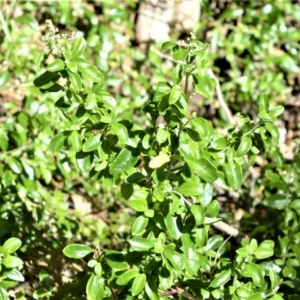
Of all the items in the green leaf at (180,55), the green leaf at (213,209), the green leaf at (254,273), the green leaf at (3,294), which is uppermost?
the green leaf at (180,55)

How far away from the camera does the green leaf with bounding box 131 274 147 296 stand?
1.76 meters

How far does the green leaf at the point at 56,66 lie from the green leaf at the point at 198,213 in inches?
21.6

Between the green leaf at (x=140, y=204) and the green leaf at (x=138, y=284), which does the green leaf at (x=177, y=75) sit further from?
the green leaf at (x=138, y=284)

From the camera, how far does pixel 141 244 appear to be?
179 cm

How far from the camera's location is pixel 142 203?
70.6 inches

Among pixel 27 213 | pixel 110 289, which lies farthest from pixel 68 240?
pixel 110 289

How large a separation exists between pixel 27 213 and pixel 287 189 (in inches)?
42.5

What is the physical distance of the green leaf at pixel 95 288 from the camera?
183cm

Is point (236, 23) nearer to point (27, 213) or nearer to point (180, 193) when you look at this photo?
point (27, 213)

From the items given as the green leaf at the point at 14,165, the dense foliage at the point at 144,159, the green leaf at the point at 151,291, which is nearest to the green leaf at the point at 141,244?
the dense foliage at the point at 144,159

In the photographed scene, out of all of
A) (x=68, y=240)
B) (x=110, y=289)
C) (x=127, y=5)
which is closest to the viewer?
(x=110, y=289)

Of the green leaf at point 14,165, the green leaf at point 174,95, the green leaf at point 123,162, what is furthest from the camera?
the green leaf at point 14,165

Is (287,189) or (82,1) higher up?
(82,1)

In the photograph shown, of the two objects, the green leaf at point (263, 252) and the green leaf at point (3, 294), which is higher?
the green leaf at point (263, 252)
